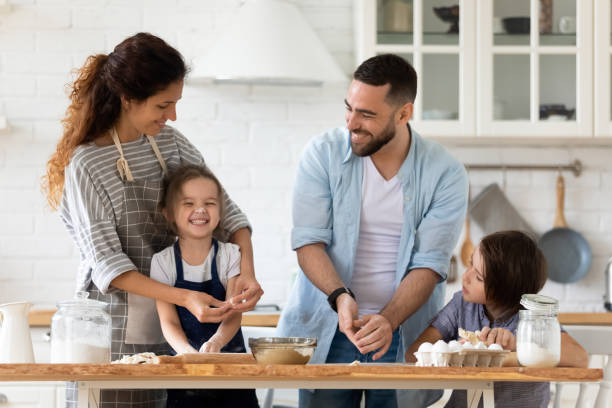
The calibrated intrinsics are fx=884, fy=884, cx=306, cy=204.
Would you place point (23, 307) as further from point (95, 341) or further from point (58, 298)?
point (58, 298)

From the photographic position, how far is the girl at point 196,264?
6.88ft

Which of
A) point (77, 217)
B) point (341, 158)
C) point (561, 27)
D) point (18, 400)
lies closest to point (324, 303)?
point (341, 158)

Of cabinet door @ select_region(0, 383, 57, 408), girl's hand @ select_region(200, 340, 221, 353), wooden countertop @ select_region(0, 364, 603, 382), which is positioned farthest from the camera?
cabinet door @ select_region(0, 383, 57, 408)

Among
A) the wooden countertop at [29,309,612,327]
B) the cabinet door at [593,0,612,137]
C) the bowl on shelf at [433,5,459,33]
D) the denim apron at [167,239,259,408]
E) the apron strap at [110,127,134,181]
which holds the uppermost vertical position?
the bowl on shelf at [433,5,459,33]

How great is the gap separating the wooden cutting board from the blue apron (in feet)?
1.26

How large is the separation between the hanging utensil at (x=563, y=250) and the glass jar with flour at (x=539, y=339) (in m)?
2.38

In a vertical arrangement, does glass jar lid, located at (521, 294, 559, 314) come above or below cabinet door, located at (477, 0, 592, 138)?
below

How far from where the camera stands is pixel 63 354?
1726mm

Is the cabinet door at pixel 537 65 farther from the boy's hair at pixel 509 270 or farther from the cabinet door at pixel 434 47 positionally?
the boy's hair at pixel 509 270

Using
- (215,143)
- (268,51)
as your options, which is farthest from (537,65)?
(215,143)

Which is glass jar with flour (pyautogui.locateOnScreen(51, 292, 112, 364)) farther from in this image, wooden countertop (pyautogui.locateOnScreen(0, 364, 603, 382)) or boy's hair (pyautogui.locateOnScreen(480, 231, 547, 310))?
boy's hair (pyautogui.locateOnScreen(480, 231, 547, 310))

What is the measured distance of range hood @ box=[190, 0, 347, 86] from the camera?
3688 millimetres

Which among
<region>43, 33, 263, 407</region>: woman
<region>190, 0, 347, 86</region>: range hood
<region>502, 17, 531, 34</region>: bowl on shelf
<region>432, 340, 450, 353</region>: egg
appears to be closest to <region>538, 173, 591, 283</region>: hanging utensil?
<region>502, 17, 531, 34</region>: bowl on shelf

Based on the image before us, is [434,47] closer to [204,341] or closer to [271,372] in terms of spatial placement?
[204,341]
